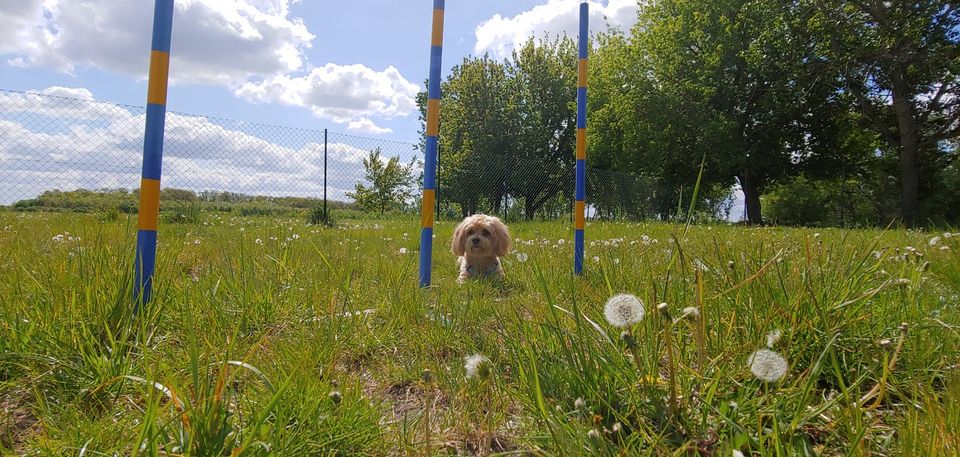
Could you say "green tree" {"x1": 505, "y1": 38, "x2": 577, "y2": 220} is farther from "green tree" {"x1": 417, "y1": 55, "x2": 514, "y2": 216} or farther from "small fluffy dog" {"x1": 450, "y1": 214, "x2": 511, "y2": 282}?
"small fluffy dog" {"x1": 450, "y1": 214, "x2": 511, "y2": 282}

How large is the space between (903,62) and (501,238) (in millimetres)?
21581

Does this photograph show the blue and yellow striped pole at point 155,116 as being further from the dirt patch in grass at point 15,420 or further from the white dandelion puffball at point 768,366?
the white dandelion puffball at point 768,366

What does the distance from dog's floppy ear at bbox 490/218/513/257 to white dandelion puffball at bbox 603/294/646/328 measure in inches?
177

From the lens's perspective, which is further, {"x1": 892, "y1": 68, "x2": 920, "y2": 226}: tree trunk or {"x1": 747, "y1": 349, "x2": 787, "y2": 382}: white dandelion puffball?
{"x1": 892, "y1": 68, "x2": 920, "y2": 226}: tree trunk

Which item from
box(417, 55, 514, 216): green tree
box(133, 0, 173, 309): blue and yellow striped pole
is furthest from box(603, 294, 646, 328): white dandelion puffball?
box(417, 55, 514, 216): green tree

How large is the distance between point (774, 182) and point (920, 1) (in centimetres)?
1213

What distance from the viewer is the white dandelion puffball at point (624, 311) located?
4.10 ft

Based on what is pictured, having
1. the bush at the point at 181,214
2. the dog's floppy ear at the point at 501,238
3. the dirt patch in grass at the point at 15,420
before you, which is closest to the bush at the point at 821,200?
the dog's floppy ear at the point at 501,238

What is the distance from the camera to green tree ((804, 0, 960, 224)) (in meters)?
19.0

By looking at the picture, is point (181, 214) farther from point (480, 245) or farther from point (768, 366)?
point (768, 366)

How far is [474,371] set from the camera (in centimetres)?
127

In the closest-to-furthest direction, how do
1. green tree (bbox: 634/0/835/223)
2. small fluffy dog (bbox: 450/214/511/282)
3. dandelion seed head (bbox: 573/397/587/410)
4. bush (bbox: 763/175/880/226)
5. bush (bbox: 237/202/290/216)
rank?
dandelion seed head (bbox: 573/397/587/410) → small fluffy dog (bbox: 450/214/511/282) → bush (bbox: 237/202/290/216) → green tree (bbox: 634/0/835/223) → bush (bbox: 763/175/880/226)

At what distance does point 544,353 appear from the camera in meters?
1.67

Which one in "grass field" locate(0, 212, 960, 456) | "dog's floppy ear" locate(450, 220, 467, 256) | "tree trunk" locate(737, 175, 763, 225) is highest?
"tree trunk" locate(737, 175, 763, 225)
